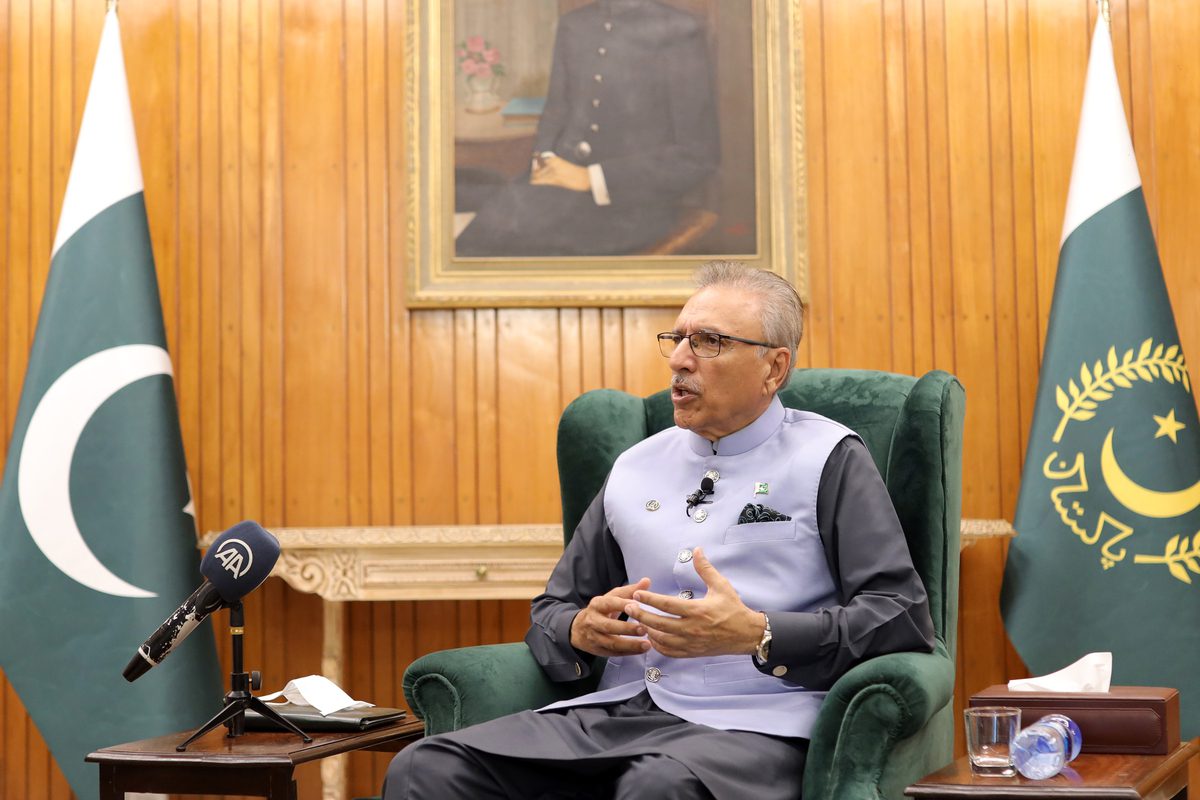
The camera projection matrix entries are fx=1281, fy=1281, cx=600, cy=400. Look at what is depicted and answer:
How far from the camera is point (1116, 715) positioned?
2459mm

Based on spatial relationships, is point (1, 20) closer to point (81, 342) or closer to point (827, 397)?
point (81, 342)

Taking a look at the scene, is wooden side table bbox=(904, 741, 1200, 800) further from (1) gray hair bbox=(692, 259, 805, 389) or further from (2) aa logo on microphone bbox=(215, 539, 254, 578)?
(2) aa logo on microphone bbox=(215, 539, 254, 578)

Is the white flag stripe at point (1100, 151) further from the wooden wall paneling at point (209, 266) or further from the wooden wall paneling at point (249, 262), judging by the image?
the wooden wall paneling at point (209, 266)

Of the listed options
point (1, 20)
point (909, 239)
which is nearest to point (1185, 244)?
point (909, 239)

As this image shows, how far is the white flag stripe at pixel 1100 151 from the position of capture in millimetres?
4078

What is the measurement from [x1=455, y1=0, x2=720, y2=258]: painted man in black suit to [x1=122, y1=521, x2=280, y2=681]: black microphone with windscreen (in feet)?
6.58

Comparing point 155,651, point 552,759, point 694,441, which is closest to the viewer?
point 552,759

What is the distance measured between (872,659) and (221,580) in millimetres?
1278

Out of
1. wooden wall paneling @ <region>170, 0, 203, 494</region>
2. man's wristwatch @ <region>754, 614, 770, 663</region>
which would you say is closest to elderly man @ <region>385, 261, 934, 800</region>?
man's wristwatch @ <region>754, 614, 770, 663</region>

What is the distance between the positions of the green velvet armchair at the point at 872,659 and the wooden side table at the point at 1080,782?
92mm

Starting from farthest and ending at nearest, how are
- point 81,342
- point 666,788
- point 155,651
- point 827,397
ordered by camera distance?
point 81,342 < point 827,397 < point 155,651 < point 666,788

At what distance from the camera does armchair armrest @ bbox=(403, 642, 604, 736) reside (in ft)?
8.22

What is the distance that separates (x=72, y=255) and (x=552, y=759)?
269 cm

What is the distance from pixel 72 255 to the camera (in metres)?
4.10
